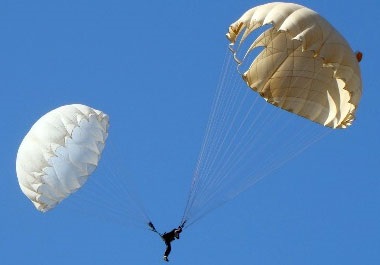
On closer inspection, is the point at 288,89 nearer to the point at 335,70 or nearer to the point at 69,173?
the point at 335,70

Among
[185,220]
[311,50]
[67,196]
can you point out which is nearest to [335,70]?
[311,50]

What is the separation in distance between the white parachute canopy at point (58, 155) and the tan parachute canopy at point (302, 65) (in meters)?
4.15

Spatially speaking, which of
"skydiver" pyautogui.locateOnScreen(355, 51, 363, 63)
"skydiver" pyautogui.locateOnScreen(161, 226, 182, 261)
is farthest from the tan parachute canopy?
"skydiver" pyautogui.locateOnScreen(161, 226, 182, 261)

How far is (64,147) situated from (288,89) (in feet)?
18.6

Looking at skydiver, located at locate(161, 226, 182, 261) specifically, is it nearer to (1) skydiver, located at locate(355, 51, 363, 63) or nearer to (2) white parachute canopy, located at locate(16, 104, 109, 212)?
(2) white parachute canopy, located at locate(16, 104, 109, 212)

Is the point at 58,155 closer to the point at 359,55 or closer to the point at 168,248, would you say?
the point at 168,248

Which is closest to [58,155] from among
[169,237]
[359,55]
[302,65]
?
[169,237]

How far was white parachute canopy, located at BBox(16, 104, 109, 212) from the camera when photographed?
35.0 meters

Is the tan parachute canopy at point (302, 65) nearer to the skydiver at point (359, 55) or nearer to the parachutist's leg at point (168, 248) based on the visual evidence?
the skydiver at point (359, 55)

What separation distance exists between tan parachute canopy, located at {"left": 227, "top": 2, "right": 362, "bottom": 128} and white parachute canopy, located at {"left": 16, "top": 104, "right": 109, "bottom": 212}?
13.6 ft

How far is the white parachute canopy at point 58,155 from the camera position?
115ft

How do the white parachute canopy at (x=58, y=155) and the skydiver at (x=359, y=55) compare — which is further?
the white parachute canopy at (x=58, y=155)

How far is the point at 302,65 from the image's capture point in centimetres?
3556

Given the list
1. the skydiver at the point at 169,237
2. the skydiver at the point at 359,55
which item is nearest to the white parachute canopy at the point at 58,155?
the skydiver at the point at 169,237
